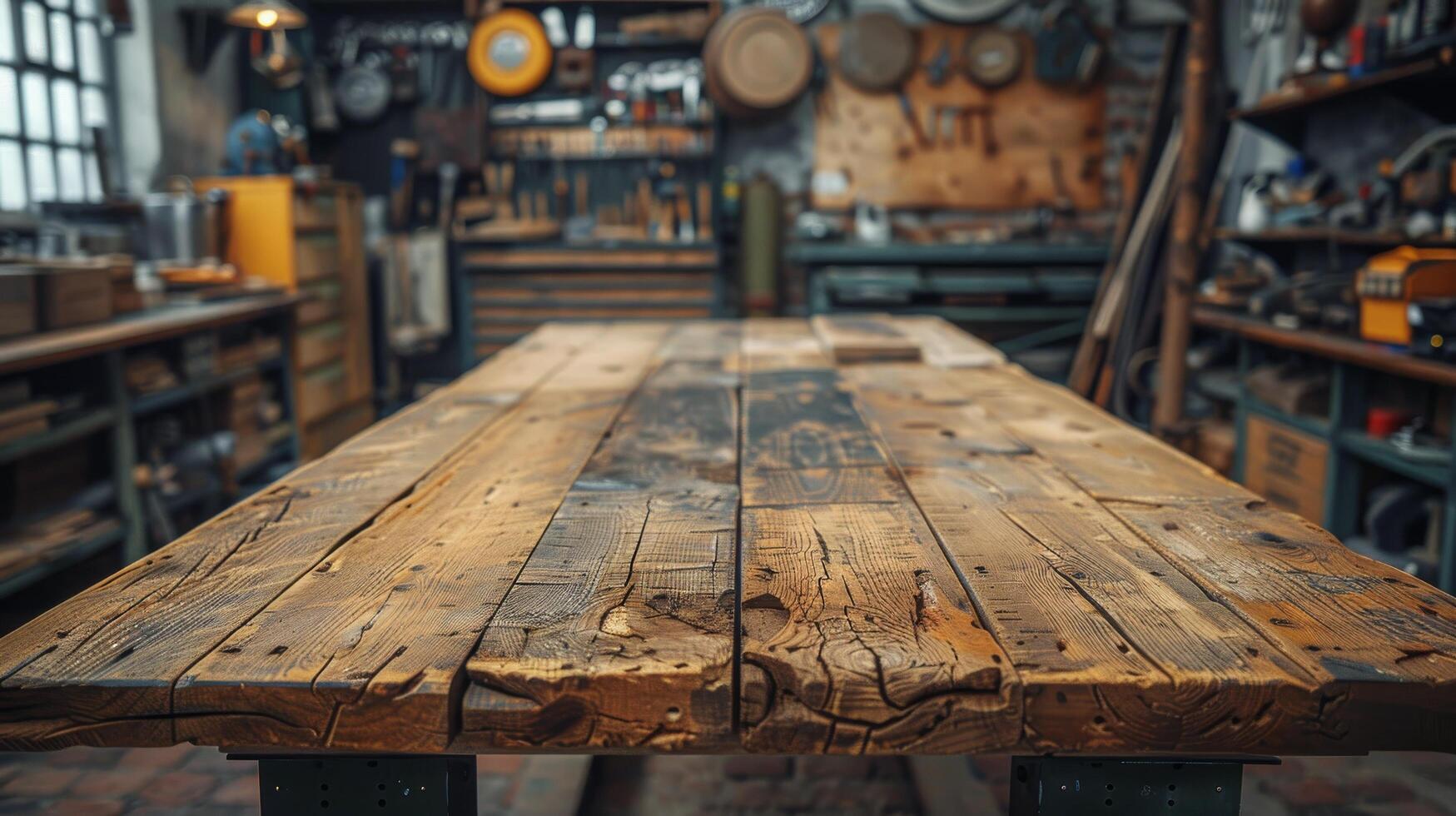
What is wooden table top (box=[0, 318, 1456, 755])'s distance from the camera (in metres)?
0.88

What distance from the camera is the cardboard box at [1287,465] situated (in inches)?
135

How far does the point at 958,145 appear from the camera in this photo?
21.1 feet

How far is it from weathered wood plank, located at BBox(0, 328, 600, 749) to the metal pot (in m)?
3.10

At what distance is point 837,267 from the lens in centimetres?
600

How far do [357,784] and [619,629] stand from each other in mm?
301

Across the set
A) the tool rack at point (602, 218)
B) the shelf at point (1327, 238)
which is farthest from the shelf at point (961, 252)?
the shelf at point (1327, 238)

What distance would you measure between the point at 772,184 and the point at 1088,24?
1902 millimetres

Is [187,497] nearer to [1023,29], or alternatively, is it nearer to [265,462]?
Result: [265,462]

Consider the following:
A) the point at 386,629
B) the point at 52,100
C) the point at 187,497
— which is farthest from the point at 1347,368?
the point at 52,100

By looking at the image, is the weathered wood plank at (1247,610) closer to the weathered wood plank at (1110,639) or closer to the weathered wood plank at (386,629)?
the weathered wood plank at (1110,639)

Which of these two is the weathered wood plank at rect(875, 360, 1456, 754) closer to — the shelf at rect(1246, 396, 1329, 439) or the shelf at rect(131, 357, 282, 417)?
the shelf at rect(1246, 396, 1329, 439)

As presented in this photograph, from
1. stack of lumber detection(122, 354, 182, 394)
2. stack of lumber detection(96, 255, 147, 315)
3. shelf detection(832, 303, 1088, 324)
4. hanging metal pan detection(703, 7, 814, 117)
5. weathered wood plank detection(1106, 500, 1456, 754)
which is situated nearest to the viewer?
weathered wood plank detection(1106, 500, 1456, 754)

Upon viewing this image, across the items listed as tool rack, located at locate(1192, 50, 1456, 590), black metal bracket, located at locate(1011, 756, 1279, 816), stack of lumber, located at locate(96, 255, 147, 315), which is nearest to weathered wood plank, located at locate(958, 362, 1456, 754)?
black metal bracket, located at locate(1011, 756, 1279, 816)

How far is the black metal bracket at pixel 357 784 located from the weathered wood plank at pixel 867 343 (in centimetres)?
181
